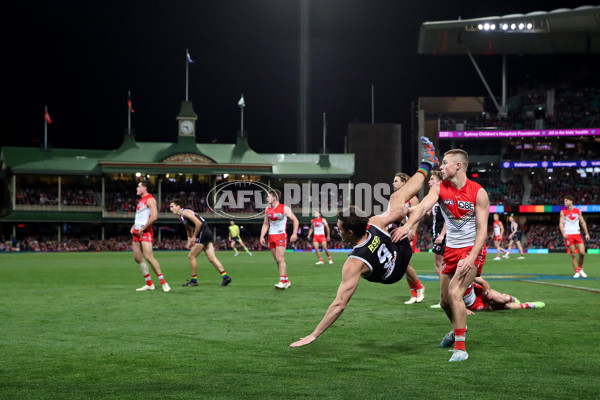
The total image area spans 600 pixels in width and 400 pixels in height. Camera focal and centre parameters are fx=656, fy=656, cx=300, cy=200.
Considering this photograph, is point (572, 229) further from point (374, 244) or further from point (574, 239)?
point (374, 244)

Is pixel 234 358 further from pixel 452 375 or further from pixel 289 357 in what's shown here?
pixel 452 375

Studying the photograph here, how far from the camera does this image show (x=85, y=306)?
12.7m

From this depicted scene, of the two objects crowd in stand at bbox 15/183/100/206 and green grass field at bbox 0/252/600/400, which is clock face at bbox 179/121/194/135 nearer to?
crowd in stand at bbox 15/183/100/206

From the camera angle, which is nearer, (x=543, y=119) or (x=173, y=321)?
(x=173, y=321)

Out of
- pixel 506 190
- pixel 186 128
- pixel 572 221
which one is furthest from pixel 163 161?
pixel 572 221

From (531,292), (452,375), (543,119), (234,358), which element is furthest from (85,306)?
(543,119)

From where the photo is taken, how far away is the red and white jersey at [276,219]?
1680 cm

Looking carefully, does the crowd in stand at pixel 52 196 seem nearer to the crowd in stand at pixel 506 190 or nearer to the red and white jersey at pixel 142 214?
the crowd in stand at pixel 506 190

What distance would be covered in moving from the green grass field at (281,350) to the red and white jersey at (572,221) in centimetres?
707

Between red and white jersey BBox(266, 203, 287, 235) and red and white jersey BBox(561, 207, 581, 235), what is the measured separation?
9.67 metres

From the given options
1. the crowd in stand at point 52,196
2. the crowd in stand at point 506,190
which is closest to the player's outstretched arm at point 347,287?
the crowd in stand at point 506,190

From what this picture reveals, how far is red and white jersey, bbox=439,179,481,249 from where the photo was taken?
773cm

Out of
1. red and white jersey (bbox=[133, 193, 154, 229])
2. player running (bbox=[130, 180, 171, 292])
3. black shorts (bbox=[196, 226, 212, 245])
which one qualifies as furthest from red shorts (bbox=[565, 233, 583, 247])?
red and white jersey (bbox=[133, 193, 154, 229])

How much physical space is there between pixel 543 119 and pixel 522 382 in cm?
6863
